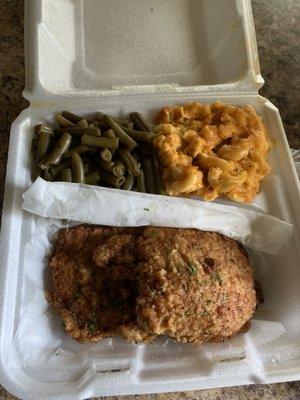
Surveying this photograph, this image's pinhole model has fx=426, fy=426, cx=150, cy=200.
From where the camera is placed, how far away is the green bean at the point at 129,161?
4.81 feet

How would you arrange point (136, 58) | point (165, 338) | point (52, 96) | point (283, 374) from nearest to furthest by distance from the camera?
point (283, 374)
point (165, 338)
point (52, 96)
point (136, 58)

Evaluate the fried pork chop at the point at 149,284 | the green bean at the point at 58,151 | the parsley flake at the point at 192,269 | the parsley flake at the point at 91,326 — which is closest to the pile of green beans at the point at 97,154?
the green bean at the point at 58,151

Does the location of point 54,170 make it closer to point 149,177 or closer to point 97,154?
point 97,154

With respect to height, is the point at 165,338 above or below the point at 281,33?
below

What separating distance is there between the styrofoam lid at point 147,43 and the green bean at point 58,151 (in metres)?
0.29

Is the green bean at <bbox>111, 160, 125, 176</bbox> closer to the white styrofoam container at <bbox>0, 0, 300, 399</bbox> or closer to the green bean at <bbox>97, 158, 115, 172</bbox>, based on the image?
the green bean at <bbox>97, 158, 115, 172</bbox>

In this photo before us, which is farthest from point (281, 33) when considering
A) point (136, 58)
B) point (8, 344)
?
point (8, 344)

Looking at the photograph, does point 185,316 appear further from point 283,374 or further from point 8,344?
point 8,344

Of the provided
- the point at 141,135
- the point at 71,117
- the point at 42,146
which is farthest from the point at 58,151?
the point at 141,135

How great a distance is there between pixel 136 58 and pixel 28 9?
0.48 m

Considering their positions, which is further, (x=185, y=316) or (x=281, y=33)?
(x=281, y=33)

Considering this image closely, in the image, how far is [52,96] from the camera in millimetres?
1567

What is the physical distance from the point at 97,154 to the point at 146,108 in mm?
276

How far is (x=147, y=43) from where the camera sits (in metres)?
1.89
